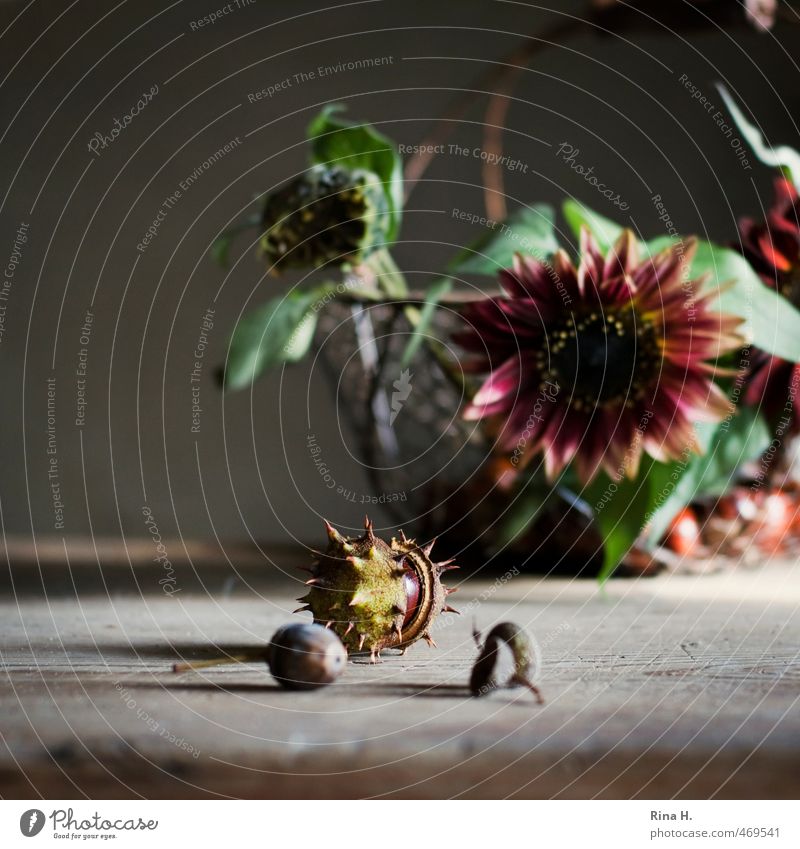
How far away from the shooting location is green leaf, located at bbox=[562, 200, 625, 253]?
38cm

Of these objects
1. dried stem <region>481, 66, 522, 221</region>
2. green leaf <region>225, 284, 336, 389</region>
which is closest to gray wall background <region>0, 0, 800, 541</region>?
dried stem <region>481, 66, 522, 221</region>

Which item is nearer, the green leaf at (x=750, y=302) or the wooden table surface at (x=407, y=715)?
the wooden table surface at (x=407, y=715)

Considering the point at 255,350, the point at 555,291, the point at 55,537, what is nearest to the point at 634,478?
the point at 555,291

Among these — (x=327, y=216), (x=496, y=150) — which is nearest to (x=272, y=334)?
(x=327, y=216)

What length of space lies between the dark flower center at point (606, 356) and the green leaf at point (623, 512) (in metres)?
0.04

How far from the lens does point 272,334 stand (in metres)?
0.46

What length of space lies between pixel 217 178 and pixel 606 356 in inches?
20.1

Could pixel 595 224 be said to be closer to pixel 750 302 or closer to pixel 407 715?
pixel 750 302

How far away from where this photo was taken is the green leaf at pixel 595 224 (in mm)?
382

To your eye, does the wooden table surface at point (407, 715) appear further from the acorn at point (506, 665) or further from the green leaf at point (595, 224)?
the green leaf at point (595, 224)

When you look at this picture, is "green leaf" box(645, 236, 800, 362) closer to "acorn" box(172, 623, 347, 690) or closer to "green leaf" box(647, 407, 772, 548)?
"green leaf" box(647, 407, 772, 548)

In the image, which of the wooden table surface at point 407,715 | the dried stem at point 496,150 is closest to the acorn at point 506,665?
the wooden table surface at point 407,715

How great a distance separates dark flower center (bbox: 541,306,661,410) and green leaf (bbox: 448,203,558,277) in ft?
0.13

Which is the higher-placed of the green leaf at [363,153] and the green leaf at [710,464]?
the green leaf at [363,153]
